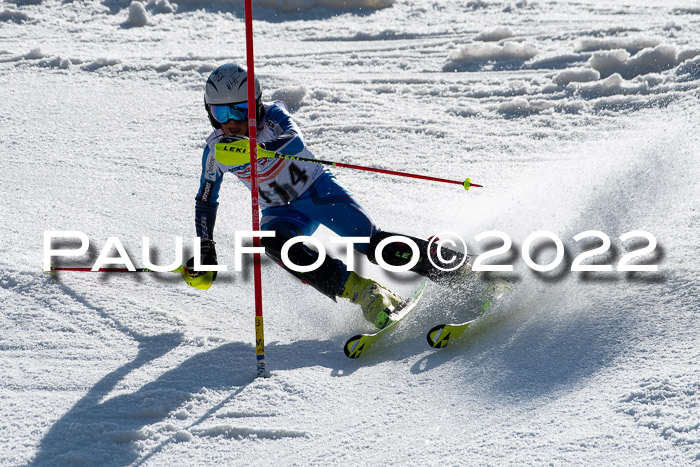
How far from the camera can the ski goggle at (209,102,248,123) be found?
3.78m

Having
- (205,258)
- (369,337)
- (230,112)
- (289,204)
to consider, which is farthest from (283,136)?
(369,337)

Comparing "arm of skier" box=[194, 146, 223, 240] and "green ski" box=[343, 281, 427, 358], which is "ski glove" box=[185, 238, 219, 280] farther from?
"green ski" box=[343, 281, 427, 358]

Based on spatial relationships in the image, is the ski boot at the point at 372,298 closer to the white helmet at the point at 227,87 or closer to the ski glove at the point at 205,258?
the ski glove at the point at 205,258

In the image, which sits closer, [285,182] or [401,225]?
[285,182]

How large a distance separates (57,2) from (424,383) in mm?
9423

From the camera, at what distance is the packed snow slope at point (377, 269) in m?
2.75

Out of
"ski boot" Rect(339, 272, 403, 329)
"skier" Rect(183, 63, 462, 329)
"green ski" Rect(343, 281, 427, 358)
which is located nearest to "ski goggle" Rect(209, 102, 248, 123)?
"skier" Rect(183, 63, 462, 329)

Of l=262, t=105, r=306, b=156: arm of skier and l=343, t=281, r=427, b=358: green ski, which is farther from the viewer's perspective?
l=262, t=105, r=306, b=156: arm of skier

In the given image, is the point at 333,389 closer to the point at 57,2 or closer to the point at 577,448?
the point at 577,448

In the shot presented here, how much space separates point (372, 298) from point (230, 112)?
1.14m

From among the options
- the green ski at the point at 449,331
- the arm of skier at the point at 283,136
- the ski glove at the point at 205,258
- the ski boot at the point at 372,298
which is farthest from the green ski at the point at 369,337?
the arm of skier at the point at 283,136

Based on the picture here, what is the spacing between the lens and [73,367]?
10.9ft

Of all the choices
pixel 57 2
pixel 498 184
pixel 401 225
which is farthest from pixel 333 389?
pixel 57 2

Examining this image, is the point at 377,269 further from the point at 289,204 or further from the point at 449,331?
the point at 449,331
